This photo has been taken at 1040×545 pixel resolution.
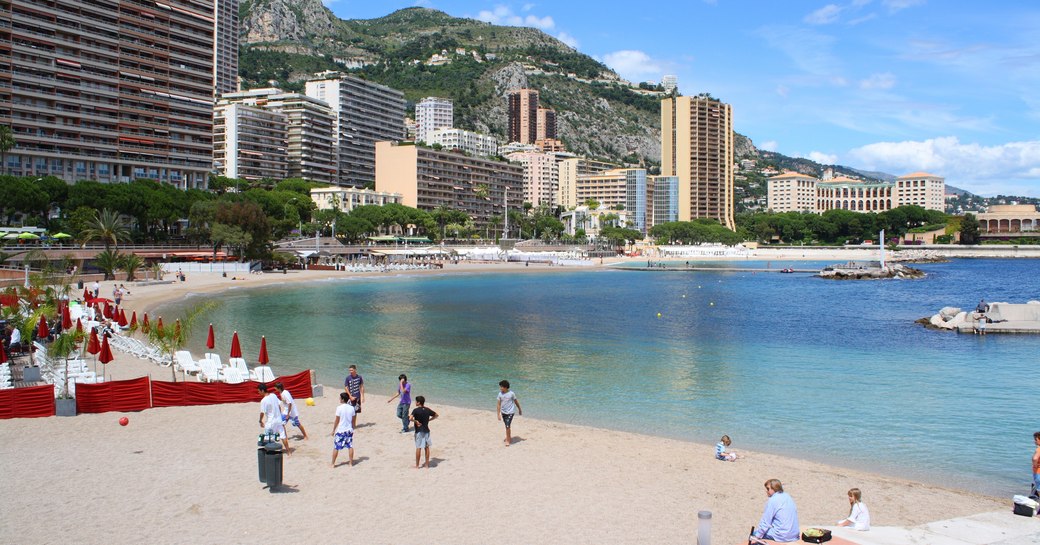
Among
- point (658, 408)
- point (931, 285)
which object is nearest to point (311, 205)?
point (931, 285)

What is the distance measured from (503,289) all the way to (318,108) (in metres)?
102

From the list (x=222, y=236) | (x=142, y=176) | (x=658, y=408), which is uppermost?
(x=142, y=176)

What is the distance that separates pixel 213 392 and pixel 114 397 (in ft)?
7.05

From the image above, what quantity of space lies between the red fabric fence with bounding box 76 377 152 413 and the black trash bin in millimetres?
6810

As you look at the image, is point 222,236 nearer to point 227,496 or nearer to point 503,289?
point 503,289

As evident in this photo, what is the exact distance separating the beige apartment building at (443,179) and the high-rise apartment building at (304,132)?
1109 cm

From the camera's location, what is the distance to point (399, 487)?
1216cm

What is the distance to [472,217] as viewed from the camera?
168125 mm

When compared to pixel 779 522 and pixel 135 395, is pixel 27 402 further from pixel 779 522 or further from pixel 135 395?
pixel 779 522

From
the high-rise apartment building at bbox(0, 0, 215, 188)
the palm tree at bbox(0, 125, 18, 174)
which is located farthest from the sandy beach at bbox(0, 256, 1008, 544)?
the high-rise apartment building at bbox(0, 0, 215, 188)

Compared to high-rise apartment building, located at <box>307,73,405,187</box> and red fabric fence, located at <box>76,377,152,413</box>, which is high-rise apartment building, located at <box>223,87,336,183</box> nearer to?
high-rise apartment building, located at <box>307,73,405,187</box>

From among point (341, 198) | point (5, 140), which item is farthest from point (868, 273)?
point (5, 140)

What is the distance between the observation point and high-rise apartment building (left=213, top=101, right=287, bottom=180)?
465ft

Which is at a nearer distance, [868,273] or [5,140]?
[5,140]
